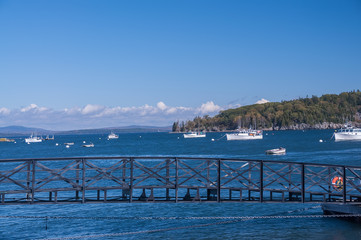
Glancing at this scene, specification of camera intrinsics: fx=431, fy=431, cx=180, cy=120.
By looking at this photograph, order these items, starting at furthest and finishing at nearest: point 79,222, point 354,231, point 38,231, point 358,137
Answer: point 358,137, point 79,222, point 38,231, point 354,231

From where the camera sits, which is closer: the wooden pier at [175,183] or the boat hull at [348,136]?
the wooden pier at [175,183]

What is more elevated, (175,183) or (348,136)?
(348,136)

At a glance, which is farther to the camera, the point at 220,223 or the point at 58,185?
the point at 58,185

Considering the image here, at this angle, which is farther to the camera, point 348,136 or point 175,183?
point 348,136

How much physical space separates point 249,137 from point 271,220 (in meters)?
147

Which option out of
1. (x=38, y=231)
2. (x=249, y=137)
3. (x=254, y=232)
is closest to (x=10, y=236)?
(x=38, y=231)

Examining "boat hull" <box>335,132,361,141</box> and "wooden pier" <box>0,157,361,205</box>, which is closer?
"wooden pier" <box>0,157,361,205</box>

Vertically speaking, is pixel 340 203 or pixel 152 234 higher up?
pixel 340 203

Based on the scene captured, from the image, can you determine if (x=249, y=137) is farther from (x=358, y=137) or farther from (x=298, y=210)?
(x=298, y=210)

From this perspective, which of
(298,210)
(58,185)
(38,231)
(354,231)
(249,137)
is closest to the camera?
(354,231)

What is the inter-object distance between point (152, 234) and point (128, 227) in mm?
2217

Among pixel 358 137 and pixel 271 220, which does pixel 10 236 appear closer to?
pixel 271 220

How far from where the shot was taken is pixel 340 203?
22.4 meters

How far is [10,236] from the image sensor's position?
869 inches
